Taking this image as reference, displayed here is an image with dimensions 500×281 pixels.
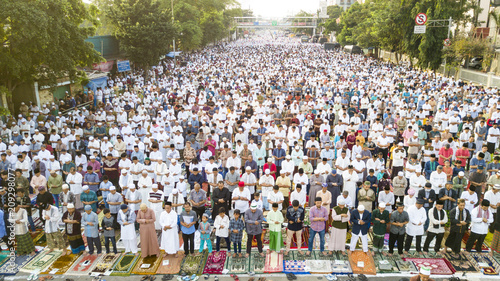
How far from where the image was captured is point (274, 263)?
7441 mm

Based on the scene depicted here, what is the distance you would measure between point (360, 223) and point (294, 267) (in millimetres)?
1575

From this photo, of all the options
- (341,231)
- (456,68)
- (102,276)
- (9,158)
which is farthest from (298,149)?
(456,68)

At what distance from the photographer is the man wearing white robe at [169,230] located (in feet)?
24.6

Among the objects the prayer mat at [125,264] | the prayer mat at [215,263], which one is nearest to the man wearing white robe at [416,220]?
the prayer mat at [215,263]

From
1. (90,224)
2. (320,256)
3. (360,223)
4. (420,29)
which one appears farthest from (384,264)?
(420,29)

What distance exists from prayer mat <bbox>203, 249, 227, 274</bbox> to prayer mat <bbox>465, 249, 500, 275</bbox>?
5021 millimetres

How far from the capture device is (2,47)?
14.0 metres

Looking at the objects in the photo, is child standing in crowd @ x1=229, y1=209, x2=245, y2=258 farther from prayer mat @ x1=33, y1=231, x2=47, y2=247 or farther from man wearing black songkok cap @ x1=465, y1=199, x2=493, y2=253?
man wearing black songkok cap @ x1=465, y1=199, x2=493, y2=253

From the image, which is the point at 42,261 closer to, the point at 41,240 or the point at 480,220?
the point at 41,240

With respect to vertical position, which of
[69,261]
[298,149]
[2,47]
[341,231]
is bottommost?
[69,261]

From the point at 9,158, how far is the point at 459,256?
11851 millimetres

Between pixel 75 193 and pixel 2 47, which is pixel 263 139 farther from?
pixel 2 47

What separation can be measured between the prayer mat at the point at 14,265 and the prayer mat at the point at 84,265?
106cm

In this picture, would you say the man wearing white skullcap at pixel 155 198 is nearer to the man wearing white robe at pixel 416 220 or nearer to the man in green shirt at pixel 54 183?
the man in green shirt at pixel 54 183
